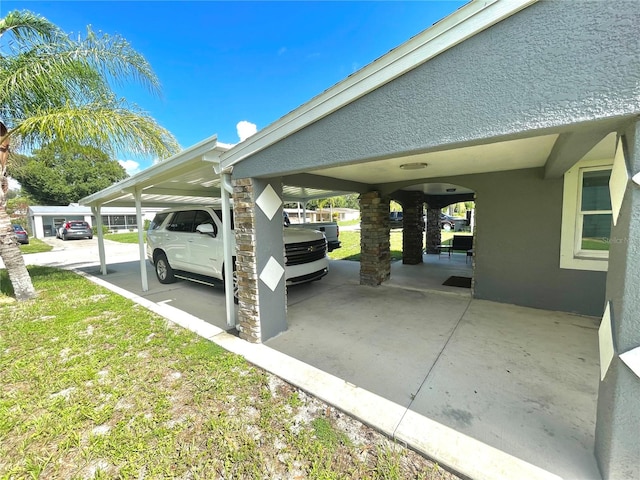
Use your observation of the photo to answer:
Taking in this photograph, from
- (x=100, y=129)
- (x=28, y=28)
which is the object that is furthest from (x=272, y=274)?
(x=28, y=28)

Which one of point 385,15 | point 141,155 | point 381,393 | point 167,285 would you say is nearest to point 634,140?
point 381,393

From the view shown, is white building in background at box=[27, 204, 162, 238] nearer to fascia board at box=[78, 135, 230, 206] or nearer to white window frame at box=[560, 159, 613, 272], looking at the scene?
fascia board at box=[78, 135, 230, 206]

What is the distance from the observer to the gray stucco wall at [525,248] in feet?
13.9

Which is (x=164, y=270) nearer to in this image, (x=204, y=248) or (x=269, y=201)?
(x=204, y=248)

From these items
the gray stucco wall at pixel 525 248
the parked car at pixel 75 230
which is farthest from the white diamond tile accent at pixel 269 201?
the parked car at pixel 75 230

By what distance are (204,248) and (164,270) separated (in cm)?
238

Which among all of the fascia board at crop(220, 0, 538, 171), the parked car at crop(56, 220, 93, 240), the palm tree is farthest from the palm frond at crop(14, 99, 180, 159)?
the parked car at crop(56, 220, 93, 240)

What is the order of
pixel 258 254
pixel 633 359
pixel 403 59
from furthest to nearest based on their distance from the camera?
pixel 258 254, pixel 403 59, pixel 633 359

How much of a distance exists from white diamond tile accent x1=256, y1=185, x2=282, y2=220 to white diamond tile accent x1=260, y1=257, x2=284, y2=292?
0.63 meters

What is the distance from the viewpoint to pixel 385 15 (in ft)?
16.0

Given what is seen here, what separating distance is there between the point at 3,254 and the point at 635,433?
944 cm

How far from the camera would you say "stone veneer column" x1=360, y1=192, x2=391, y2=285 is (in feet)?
20.6

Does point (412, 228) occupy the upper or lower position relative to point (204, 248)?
upper

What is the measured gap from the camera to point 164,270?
281 inches
